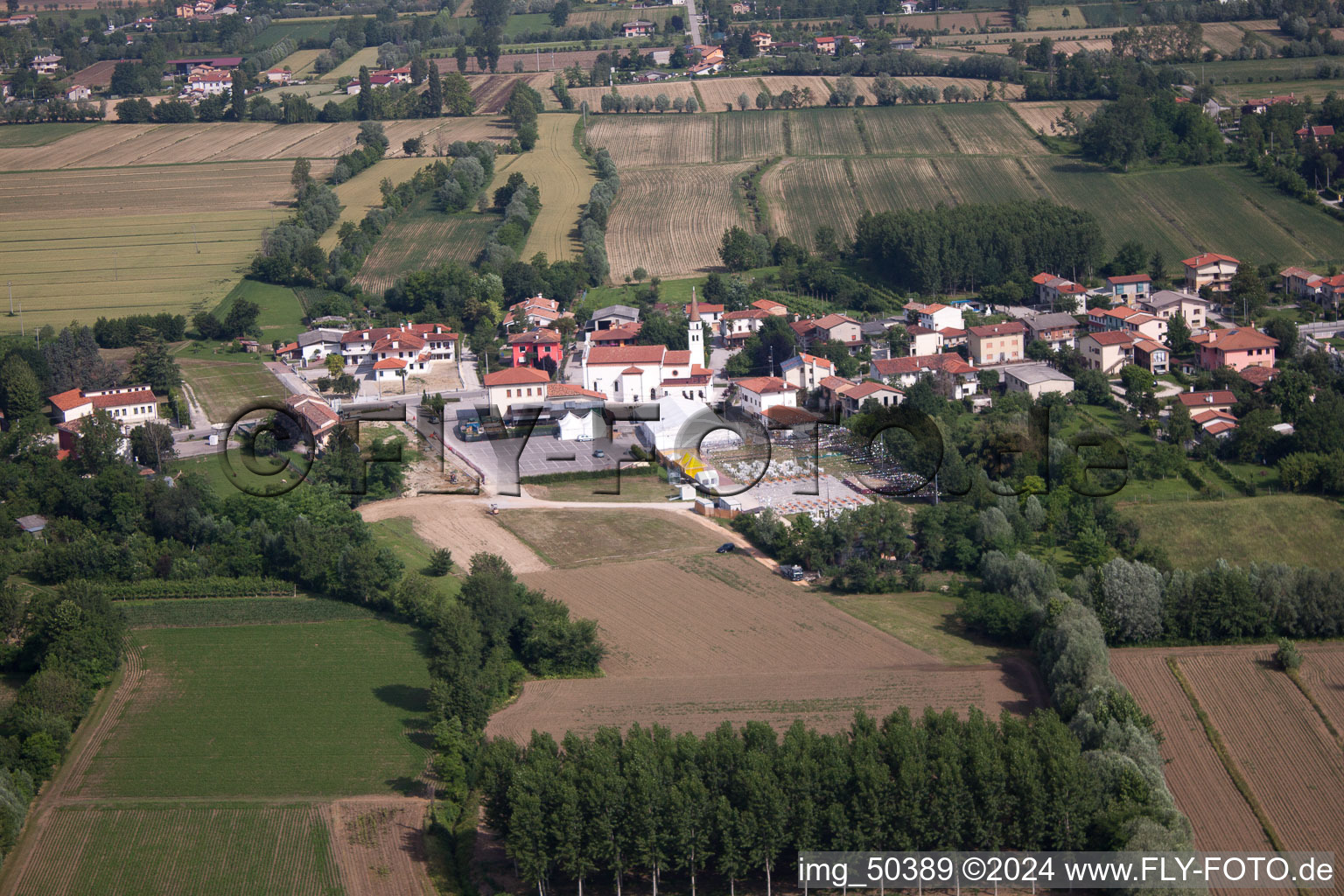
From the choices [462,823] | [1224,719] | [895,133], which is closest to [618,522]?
[462,823]

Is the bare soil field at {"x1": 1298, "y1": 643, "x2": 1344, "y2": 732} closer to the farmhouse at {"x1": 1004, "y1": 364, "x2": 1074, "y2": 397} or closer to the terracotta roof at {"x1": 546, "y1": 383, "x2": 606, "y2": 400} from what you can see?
the farmhouse at {"x1": 1004, "y1": 364, "x2": 1074, "y2": 397}

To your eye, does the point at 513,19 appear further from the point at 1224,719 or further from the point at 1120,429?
the point at 1224,719

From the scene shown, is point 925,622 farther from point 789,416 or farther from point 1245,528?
point 789,416

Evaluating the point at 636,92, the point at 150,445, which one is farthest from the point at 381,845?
the point at 636,92

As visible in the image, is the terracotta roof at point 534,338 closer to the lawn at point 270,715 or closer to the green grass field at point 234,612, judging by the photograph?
the green grass field at point 234,612

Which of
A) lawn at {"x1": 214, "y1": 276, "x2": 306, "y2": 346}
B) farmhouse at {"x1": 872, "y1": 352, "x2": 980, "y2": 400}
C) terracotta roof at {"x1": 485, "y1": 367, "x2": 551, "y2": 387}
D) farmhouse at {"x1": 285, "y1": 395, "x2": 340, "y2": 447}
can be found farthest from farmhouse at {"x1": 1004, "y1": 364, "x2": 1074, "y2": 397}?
lawn at {"x1": 214, "y1": 276, "x2": 306, "y2": 346}
